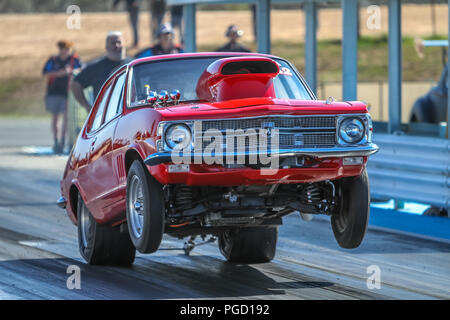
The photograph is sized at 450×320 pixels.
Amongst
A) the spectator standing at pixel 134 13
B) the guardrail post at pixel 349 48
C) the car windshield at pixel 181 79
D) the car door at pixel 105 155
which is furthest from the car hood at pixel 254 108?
the spectator standing at pixel 134 13

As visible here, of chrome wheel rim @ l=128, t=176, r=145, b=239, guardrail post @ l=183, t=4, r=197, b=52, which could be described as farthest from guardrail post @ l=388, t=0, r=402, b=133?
chrome wheel rim @ l=128, t=176, r=145, b=239

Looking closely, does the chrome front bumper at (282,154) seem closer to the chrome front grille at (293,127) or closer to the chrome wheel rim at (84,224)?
the chrome front grille at (293,127)

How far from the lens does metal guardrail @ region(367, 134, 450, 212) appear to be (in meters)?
11.8

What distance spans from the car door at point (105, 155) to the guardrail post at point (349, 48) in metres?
5.10

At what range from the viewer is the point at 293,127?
292 inches

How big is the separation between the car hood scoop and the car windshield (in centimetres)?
22

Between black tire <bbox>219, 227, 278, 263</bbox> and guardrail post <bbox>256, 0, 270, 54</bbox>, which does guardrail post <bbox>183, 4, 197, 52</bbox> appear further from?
black tire <bbox>219, 227, 278, 263</bbox>

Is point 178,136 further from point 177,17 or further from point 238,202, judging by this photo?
point 177,17

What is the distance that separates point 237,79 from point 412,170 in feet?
15.7

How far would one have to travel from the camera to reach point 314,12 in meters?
17.0

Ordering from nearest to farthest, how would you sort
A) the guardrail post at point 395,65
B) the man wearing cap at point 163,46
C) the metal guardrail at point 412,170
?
the metal guardrail at point 412,170, the guardrail post at point 395,65, the man wearing cap at point 163,46

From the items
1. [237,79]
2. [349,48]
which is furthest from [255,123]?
[349,48]

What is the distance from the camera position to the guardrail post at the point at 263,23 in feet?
51.1
